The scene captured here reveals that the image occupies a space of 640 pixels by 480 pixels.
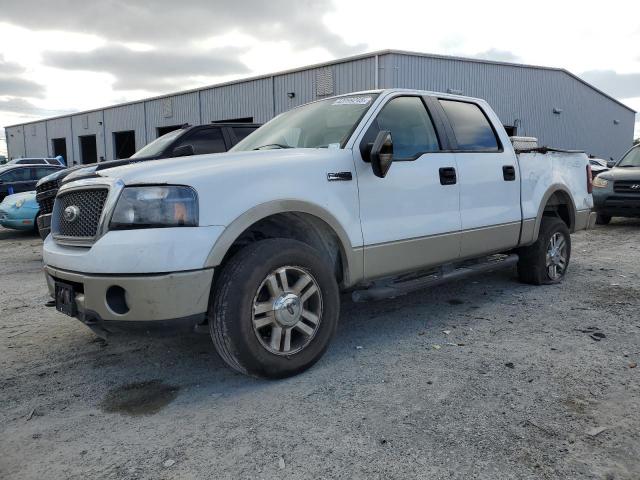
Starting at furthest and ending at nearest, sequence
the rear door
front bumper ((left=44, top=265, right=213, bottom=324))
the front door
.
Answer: the rear door
the front door
front bumper ((left=44, top=265, right=213, bottom=324))

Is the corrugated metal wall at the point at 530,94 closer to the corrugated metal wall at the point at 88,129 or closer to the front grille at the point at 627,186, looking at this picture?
the front grille at the point at 627,186

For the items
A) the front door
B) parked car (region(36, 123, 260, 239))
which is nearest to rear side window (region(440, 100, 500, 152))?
the front door

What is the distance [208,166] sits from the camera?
3176mm

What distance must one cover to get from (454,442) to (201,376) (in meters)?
1.69

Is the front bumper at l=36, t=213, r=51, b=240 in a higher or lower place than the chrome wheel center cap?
higher

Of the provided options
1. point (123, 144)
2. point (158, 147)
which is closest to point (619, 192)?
point (158, 147)

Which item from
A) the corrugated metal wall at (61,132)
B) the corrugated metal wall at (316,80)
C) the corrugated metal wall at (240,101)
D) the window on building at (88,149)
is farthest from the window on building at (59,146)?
the corrugated metal wall at (316,80)

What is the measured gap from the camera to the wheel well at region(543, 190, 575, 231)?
5.81m

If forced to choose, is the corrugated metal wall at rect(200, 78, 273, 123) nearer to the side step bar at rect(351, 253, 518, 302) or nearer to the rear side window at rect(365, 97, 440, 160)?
the side step bar at rect(351, 253, 518, 302)

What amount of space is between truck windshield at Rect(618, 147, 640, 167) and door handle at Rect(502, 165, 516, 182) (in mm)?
8173

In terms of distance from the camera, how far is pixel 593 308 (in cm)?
489

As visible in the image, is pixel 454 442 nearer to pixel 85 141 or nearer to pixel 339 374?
pixel 339 374

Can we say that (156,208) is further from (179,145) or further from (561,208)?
(179,145)

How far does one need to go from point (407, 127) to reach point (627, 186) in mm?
8532
